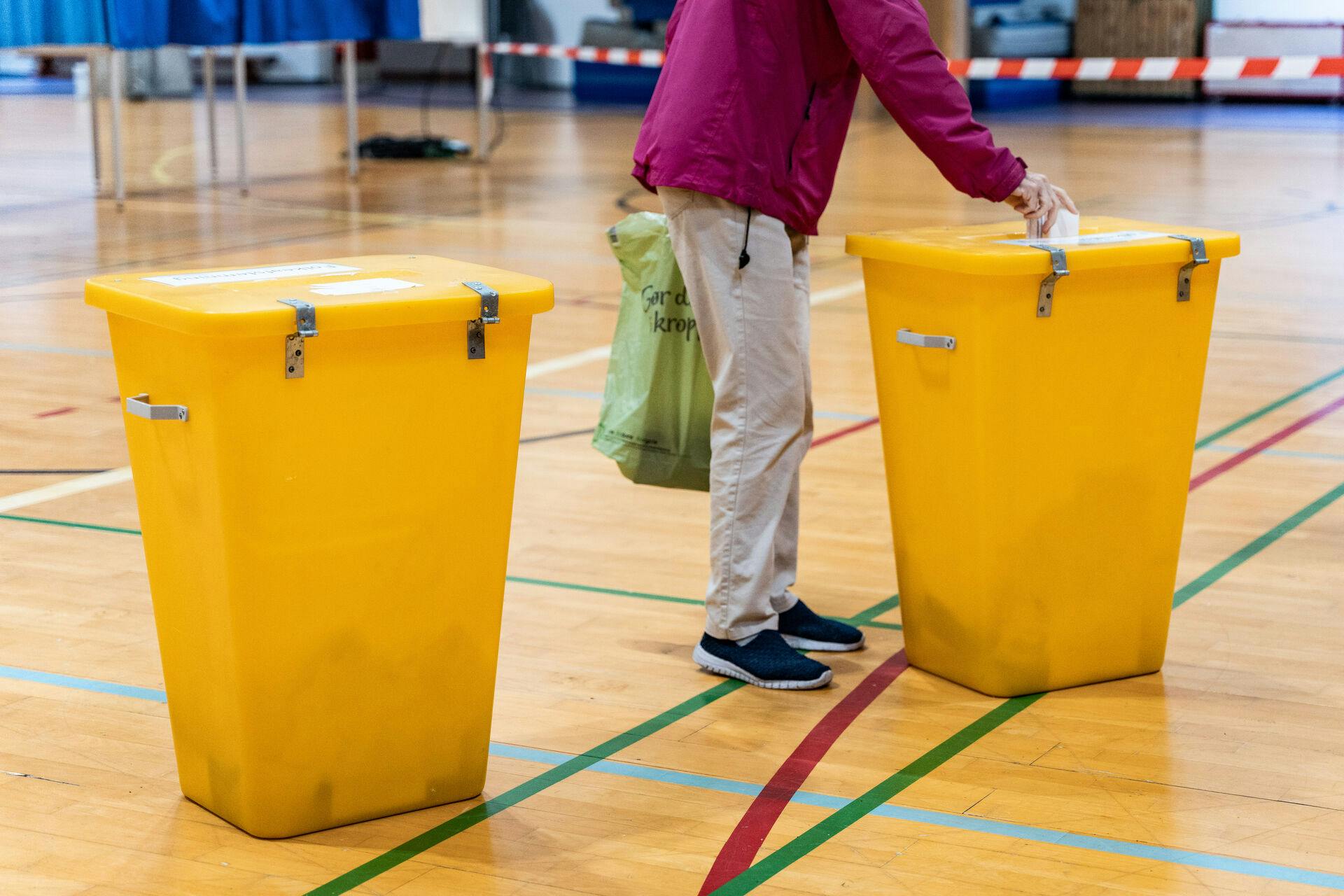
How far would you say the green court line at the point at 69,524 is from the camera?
369cm

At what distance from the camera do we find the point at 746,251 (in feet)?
8.82

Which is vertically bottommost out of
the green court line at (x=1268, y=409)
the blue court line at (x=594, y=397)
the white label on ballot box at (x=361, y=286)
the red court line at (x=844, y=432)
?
the red court line at (x=844, y=432)

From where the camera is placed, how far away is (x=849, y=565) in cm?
353

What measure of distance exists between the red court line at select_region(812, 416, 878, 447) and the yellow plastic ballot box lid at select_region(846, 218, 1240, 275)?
1.75 m

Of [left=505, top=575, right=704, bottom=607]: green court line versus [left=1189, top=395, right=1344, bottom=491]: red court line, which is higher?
[left=1189, top=395, right=1344, bottom=491]: red court line

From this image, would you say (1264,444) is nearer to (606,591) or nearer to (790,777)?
(606,591)

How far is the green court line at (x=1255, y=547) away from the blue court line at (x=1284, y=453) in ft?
0.88

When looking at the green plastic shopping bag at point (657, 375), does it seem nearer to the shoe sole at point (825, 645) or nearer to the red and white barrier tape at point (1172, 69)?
the shoe sole at point (825, 645)

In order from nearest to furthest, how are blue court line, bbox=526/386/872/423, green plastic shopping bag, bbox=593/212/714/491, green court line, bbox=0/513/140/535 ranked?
green plastic shopping bag, bbox=593/212/714/491 < green court line, bbox=0/513/140/535 < blue court line, bbox=526/386/872/423

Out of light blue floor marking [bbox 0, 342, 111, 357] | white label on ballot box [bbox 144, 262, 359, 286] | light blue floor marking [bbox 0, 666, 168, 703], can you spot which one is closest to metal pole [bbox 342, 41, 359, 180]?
light blue floor marking [bbox 0, 342, 111, 357]

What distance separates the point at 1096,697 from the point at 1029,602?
217mm

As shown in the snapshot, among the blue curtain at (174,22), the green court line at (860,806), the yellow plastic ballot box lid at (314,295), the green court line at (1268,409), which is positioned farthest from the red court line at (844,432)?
the blue curtain at (174,22)

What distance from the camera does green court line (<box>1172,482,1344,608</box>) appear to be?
3342 mm

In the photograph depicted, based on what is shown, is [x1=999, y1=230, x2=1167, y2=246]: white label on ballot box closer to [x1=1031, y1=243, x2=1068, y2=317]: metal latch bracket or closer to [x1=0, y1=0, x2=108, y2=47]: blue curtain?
[x1=1031, y1=243, x2=1068, y2=317]: metal latch bracket
